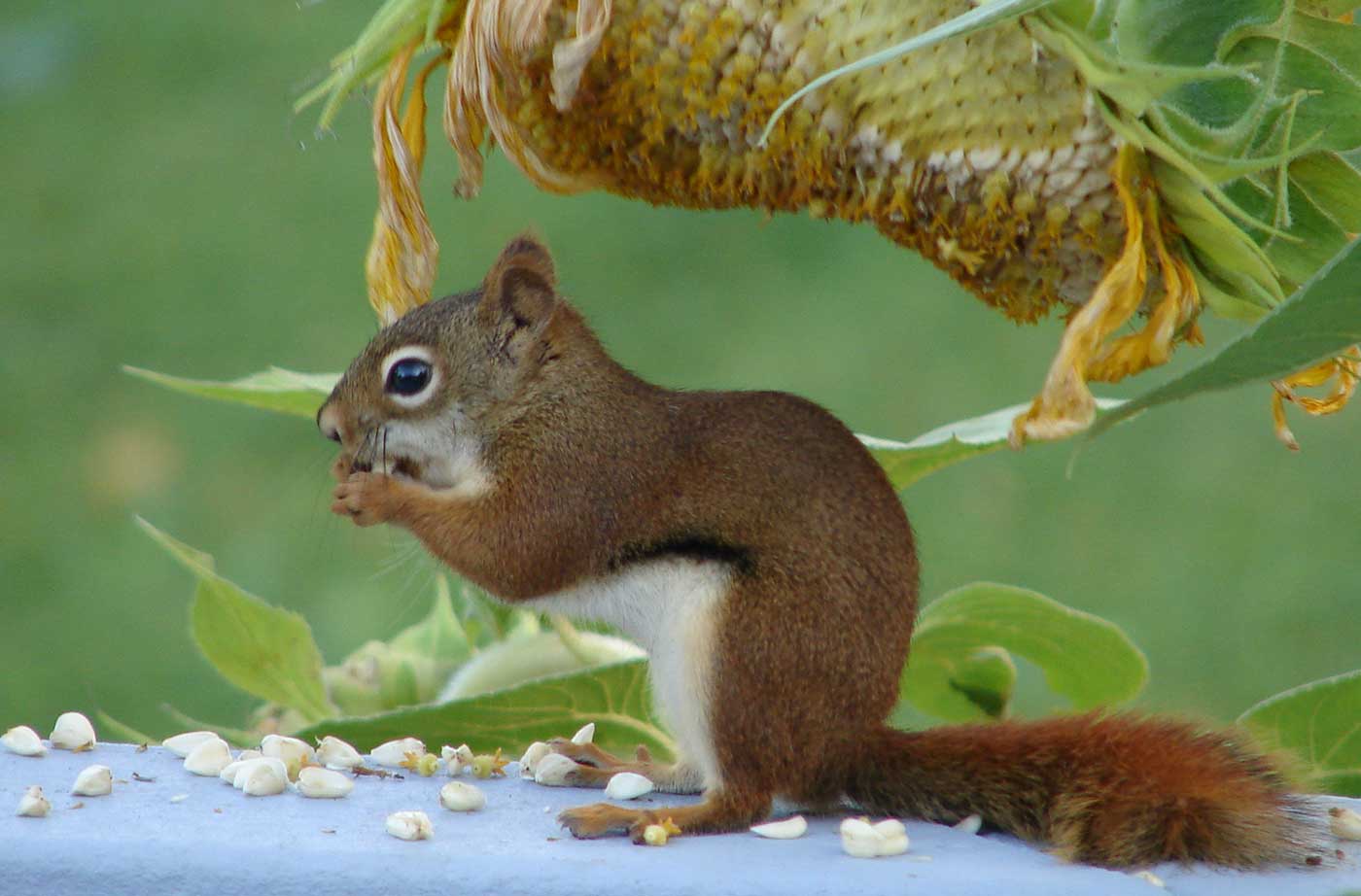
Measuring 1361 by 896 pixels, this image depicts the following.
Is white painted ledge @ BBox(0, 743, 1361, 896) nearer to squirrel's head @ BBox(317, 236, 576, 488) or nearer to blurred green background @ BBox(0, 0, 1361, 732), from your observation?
squirrel's head @ BBox(317, 236, 576, 488)

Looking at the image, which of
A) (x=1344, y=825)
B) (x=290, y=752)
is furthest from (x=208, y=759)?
(x=1344, y=825)

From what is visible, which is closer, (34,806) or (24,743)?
(34,806)

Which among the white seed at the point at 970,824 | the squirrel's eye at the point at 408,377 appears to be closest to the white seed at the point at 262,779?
the squirrel's eye at the point at 408,377

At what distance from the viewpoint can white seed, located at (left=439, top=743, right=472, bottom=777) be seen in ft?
2.92

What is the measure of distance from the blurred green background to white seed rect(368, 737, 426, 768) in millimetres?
1100

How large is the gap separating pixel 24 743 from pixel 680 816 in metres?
0.35

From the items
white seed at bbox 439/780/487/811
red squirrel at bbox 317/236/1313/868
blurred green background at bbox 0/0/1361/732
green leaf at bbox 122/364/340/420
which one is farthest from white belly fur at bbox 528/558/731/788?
blurred green background at bbox 0/0/1361/732

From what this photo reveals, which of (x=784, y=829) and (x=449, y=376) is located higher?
(x=449, y=376)

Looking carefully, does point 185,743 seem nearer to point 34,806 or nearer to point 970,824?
point 34,806

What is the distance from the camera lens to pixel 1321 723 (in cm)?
95

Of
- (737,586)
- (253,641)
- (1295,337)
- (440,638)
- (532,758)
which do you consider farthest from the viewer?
(440,638)

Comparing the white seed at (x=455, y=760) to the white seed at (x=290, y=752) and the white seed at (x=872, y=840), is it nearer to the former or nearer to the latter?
the white seed at (x=290, y=752)

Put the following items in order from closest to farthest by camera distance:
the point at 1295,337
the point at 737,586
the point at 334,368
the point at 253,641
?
the point at 1295,337, the point at 737,586, the point at 253,641, the point at 334,368

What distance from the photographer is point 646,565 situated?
0.85 m
